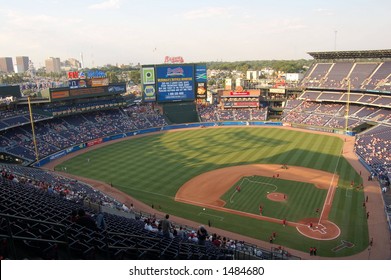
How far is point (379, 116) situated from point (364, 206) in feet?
132

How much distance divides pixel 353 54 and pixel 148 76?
5267 centimetres

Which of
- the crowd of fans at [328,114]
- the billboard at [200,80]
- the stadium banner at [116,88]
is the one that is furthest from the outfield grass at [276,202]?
the stadium banner at [116,88]

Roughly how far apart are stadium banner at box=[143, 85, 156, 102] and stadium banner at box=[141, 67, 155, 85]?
963 millimetres

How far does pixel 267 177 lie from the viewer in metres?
40.4

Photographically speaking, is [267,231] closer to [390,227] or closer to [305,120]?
[390,227]

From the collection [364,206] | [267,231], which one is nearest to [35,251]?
[267,231]

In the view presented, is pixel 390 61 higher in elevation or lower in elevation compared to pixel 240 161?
higher

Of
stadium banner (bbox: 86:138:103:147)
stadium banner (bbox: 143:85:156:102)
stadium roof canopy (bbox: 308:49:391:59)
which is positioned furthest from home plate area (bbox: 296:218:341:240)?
stadium roof canopy (bbox: 308:49:391:59)

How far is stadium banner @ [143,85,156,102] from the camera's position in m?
76.7

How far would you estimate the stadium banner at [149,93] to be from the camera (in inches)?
3019

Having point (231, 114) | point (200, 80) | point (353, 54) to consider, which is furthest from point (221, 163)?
point (353, 54)

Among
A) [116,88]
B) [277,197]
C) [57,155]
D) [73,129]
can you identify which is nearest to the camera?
[277,197]

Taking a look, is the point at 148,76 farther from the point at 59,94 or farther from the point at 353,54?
the point at 353,54

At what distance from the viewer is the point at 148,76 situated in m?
76.1
